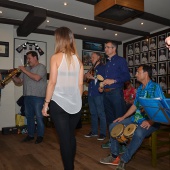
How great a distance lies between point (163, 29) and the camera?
570 cm

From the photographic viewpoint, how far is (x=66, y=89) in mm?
1896

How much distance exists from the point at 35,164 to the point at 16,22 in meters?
3.57

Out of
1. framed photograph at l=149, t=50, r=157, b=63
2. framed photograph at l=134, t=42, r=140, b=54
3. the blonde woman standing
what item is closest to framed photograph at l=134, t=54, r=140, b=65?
framed photograph at l=134, t=42, r=140, b=54

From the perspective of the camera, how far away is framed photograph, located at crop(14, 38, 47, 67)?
18.2 ft

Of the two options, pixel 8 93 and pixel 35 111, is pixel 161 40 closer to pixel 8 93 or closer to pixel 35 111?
pixel 35 111

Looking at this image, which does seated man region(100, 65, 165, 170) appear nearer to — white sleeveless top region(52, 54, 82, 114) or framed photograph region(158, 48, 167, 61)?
white sleeveless top region(52, 54, 82, 114)

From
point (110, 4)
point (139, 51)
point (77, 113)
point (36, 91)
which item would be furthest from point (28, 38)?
point (77, 113)

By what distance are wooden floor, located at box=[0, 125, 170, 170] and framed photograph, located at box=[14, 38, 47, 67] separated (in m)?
2.44

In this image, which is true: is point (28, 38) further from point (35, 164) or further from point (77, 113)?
point (77, 113)

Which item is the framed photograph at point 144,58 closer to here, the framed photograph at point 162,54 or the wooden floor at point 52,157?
the framed photograph at point 162,54

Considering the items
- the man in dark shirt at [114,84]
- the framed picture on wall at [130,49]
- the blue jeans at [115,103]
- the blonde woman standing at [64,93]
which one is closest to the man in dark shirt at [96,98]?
the man in dark shirt at [114,84]

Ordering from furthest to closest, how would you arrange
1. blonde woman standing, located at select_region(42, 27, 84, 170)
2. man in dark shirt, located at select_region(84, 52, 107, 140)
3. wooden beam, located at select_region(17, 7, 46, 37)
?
wooden beam, located at select_region(17, 7, 46, 37) → man in dark shirt, located at select_region(84, 52, 107, 140) → blonde woman standing, located at select_region(42, 27, 84, 170)

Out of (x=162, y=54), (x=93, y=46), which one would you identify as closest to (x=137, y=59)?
(x=162, y=54)

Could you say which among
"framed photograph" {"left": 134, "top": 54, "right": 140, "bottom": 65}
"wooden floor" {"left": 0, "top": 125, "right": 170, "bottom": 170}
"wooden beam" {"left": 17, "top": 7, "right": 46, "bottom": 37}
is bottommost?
"wooden floor" {"left": 0, "top": 125, "right": 170, "bottom": 170}
